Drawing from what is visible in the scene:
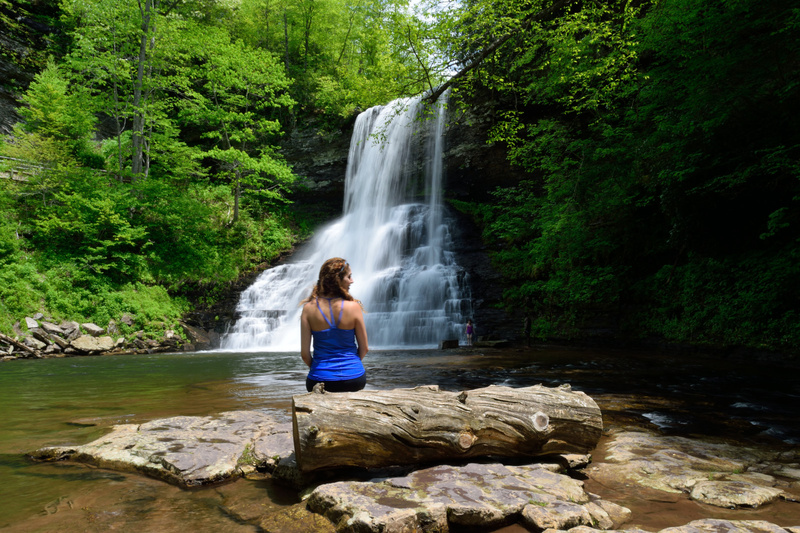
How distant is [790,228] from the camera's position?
9.63 m

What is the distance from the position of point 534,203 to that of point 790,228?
9946mm

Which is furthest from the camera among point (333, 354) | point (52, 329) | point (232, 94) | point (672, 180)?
point (232, 94)

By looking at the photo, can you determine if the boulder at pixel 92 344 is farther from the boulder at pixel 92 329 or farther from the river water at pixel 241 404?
the river water at pixel 241 404

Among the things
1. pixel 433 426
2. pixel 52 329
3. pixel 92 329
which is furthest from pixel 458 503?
pixel 92 329

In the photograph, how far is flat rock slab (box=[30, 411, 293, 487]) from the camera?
125 inches

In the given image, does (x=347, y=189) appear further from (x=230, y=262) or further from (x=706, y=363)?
(x=706, y=363)

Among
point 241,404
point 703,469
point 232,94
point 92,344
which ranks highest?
point 232,94

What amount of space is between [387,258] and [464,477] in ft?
59.3

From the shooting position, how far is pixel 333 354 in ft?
11.7

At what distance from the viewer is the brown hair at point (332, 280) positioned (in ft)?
11.7

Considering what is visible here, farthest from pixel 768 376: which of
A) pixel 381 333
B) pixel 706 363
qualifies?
pixel 381 333

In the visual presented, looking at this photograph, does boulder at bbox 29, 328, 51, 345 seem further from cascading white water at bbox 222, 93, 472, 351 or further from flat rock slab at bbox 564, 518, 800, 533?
flat rock slab at bbox 564, 518, 800, 533

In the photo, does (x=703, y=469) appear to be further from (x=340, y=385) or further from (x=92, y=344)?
(x=92, y=344)

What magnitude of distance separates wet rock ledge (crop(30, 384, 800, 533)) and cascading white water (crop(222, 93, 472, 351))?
1071 centimetres
